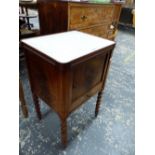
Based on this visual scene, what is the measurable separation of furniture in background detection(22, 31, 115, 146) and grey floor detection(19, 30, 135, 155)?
176mm

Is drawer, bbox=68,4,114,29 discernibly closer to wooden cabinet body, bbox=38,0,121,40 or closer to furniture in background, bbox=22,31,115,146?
wooden cabinet body, bbox=38,0,121,40

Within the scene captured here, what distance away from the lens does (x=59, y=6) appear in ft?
4.30

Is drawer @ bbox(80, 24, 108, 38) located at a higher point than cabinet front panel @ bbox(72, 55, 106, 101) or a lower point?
higher

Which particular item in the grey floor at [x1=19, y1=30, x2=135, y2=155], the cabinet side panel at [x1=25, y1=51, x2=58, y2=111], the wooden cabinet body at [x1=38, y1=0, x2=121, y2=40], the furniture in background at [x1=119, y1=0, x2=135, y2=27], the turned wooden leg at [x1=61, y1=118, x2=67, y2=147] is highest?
the furniture in background at [x1=119, y1=0, x2=135, y2=27]

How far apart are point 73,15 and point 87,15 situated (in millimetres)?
264

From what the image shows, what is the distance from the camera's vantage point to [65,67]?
2.20ft

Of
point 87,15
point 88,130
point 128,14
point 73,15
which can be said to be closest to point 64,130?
point 88,130

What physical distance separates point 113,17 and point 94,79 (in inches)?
58.9

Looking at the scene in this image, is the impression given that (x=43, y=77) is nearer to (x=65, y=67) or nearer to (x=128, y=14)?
(x=65, y=67)

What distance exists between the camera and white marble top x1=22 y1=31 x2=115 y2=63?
72 centimetres

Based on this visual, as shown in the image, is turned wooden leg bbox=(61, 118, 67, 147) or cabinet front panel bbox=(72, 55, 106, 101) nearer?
cabinet front panel bbox=(72, 55, 106, 101)

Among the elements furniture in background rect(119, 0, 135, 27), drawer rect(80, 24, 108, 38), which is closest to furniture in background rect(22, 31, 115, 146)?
drawer rect(80, 24, 108, 38)

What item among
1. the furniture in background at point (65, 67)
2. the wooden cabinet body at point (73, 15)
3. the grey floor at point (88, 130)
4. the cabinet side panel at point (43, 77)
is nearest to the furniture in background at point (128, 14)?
the wooden cabinet body at point (73, 15)
